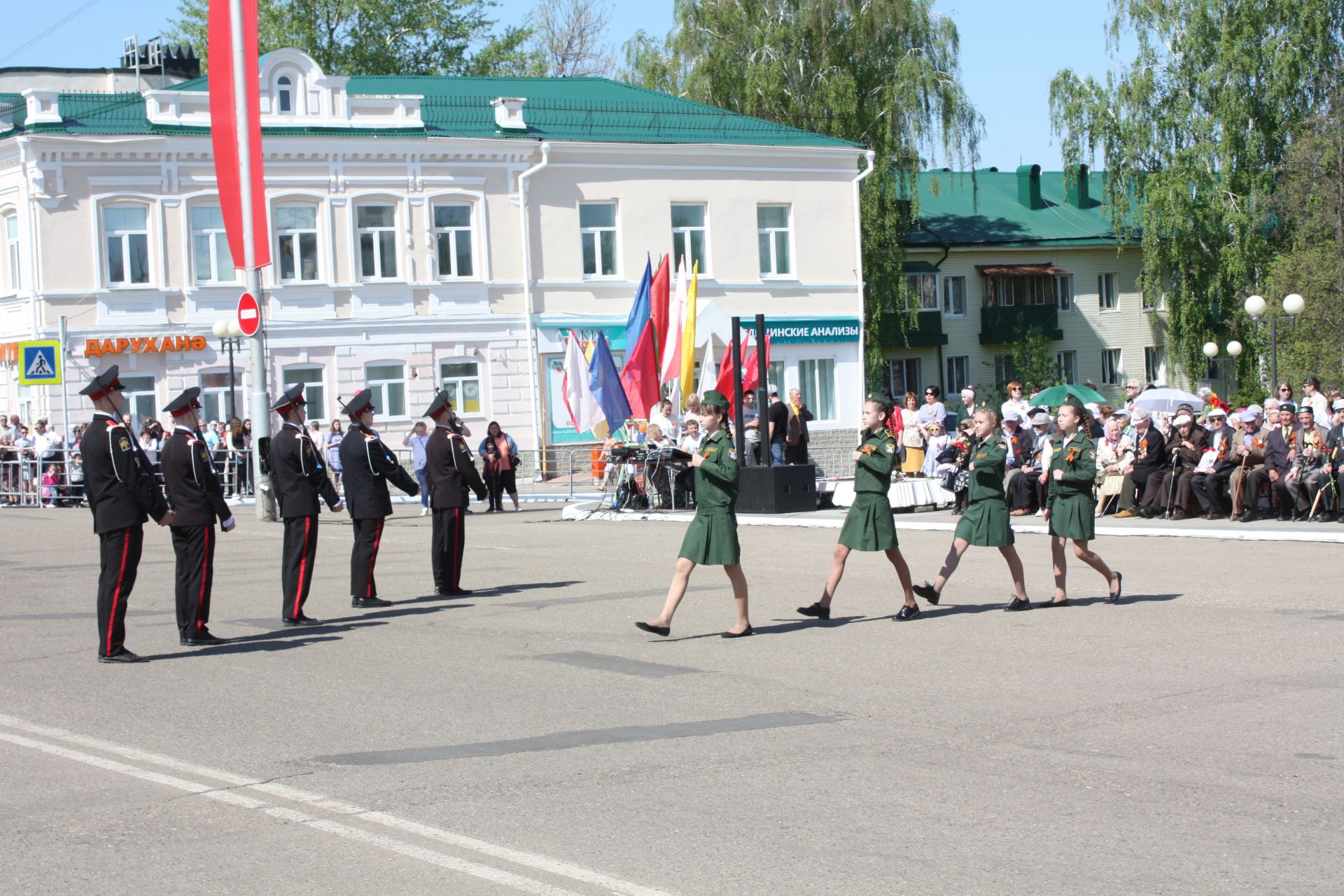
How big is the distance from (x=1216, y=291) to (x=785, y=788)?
1815 inches

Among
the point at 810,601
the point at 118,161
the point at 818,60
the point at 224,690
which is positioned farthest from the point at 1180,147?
the point at 224,690

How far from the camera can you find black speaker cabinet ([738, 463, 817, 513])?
2280 centimetres

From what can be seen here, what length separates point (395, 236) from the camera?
121 feet

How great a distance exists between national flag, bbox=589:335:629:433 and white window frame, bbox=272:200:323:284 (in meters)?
11.7

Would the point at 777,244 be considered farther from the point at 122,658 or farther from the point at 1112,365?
the point at 122,658

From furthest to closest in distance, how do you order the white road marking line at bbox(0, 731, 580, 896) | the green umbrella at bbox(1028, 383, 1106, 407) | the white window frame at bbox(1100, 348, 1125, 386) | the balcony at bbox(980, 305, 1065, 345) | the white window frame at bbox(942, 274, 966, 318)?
the white window frame at bbox(1100, 348, 1125, 386)
the white window frame at bbox(942, 274, 966, 318)
the balcony at bbox(980, 305, 1065, 345)
the green umbrella at bbox(1028, 383, 1106, 407)
the white road marking line at bbox(0, 731, 580, 896)

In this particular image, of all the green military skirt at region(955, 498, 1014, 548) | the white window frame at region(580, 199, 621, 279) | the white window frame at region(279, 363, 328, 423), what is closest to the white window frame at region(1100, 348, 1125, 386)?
the white window frame at region(580, 199, 621, 279)

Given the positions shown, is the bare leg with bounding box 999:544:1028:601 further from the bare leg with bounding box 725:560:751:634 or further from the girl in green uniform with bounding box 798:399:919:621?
the bare leg with bounding box 725:560:751:634

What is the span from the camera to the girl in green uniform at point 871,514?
39.1 feet

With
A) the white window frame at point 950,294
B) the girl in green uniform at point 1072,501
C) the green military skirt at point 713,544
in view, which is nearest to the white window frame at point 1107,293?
the white window frame at point 950,294

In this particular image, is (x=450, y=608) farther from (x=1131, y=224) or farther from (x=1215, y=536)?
(x=1131, y=224)

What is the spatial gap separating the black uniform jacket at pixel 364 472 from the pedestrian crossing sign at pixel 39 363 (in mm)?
17169

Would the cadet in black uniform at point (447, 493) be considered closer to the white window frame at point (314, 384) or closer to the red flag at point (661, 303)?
the red flag at point (661, 303)

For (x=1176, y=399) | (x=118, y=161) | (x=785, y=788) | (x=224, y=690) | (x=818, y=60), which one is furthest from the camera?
(x=818, y=60)
